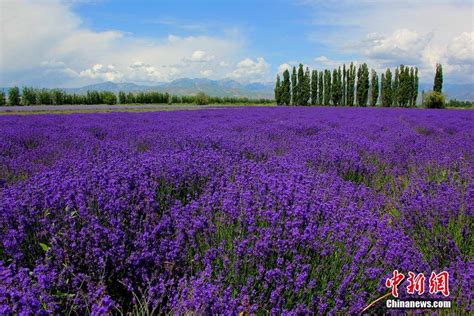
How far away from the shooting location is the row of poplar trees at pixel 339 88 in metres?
46.6

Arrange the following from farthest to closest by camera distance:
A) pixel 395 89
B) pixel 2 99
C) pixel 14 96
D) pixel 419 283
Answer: pixel 395 89
pixel 14 96
pixel 2 99
pixel 419 283

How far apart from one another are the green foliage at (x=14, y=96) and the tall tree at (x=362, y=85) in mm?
39268

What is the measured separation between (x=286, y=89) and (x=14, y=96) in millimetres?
33028

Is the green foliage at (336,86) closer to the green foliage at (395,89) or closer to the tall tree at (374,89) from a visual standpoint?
the tall tree at (374,89)

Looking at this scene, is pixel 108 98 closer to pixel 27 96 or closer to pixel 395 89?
pixel 27 96

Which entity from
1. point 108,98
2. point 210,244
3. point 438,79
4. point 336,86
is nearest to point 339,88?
point 336,86

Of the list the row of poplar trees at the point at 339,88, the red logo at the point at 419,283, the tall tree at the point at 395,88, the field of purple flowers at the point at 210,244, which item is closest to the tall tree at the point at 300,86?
the row of poplar trees at the point at 339,88

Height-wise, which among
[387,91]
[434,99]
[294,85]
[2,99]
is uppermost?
[294,85]

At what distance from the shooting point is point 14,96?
114ft

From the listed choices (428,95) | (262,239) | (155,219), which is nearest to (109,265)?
(155,219)

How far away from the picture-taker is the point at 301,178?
10.3ft

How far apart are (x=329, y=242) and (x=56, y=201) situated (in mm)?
1735

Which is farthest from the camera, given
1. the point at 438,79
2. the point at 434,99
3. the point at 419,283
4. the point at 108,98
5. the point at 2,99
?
the point at 438,79

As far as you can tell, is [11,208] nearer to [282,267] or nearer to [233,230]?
[233,230]
